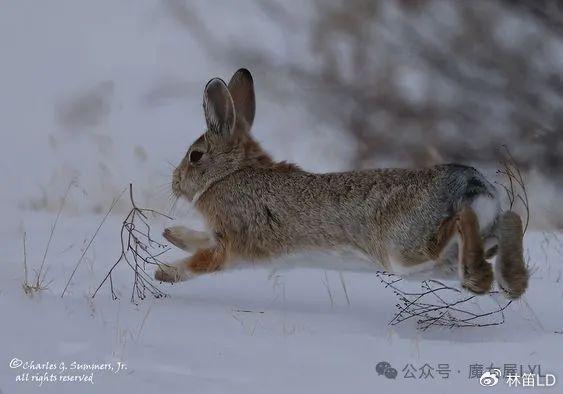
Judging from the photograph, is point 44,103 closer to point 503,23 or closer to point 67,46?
point 67,46

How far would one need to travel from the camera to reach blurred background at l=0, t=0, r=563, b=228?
25.8 feet

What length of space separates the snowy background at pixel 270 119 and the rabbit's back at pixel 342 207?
0.15 meters

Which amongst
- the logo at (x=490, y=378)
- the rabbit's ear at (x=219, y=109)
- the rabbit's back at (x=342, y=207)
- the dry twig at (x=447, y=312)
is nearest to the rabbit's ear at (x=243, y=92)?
the rabbit's ear at (x=219, y=109)

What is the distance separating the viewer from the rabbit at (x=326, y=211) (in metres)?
3.93

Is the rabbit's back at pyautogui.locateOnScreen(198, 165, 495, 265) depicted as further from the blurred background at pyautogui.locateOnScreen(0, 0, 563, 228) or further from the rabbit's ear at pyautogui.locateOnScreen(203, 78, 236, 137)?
the blurred background at pyautogui.locateOnScreen(0, 0, 563, 228)

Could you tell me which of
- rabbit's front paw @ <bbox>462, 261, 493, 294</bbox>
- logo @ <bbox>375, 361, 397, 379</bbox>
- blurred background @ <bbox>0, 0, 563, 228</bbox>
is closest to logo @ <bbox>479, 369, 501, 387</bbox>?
logo @ <bbox>375, 361, 397, 379</bbox>

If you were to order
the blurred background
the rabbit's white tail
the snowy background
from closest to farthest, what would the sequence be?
1. the rabbit's white tail
2. the snowy background
3. the blurred background

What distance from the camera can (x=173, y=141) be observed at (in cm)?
861

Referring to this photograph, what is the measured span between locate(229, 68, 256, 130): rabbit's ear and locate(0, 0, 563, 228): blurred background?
238 centimetres

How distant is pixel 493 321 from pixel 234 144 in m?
1.49

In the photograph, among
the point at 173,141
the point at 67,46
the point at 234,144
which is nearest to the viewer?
the point at 234,144

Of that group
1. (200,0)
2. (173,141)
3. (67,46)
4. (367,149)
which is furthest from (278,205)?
(67,46)

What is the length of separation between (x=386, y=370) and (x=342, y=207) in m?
1.01

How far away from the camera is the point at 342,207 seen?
4242 millimetres
